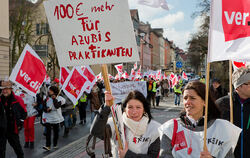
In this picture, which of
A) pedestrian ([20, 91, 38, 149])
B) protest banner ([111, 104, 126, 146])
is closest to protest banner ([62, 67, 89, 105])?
pedestrian ([20, 91, 38, 149])

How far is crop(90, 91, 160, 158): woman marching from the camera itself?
2.75 m

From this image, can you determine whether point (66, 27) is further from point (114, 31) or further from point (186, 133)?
point (186, 133)

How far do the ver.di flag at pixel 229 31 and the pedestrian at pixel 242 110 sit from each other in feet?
1.91

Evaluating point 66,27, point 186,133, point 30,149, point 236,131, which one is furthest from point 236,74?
point 30,149

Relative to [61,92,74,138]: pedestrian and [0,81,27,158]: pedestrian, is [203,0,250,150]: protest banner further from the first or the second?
[61,92,74,138]: pedestrian

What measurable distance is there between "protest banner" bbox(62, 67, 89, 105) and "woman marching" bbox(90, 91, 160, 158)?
220 inches

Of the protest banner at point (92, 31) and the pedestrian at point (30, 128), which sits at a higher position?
the protest banner at point (92, 31)

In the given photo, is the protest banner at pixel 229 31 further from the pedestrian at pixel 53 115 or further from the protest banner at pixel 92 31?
the pedestrian at pixel 53 115

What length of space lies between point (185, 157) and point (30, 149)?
5.89 metres

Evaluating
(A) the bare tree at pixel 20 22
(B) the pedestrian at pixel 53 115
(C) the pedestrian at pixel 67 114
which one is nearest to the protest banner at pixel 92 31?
(B) the pedestrian at pixel 53 115

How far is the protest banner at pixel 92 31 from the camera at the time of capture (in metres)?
2.82

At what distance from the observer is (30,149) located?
7.34 meters

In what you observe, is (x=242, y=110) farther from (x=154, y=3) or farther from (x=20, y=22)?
(x=20, y=22)

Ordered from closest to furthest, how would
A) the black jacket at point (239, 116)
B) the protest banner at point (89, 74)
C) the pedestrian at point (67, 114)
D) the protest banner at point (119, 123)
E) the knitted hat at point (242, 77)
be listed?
the protest banner at point (119, 123) < the black jacket at point (239, 116) < the knitted hat at point (242, 77) < the pedestrian at point (67, 114) < the protest banner at point (89, 74)
